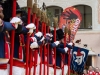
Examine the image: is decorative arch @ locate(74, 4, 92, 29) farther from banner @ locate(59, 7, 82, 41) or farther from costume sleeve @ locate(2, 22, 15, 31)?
costume sleeve @ locate(2, 22, 15, 31)

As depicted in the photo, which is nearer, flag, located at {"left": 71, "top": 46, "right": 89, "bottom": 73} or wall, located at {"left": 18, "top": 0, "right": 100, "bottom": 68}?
flag, located at {"left": 71, "top": 46, "right": 89, "bottom": 73}

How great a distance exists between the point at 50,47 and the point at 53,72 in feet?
2.36

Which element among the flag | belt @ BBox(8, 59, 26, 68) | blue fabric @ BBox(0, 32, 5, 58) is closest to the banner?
the flag

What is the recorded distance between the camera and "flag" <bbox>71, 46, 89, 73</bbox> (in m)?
12.8

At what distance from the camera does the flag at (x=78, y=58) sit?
42.0 feet

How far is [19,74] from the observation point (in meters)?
4.53

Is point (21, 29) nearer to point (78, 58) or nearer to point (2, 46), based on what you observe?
point (2, 46)

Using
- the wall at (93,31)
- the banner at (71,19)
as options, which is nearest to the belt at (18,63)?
the banner at (71,19)

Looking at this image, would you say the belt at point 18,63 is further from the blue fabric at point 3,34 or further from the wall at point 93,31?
the wall at point 93,31

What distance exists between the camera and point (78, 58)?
13.0 metres

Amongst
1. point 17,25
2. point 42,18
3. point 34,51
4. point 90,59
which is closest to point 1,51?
point 17,25

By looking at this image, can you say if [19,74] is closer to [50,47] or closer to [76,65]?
[50,47]

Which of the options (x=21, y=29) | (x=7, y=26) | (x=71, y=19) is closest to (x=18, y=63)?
(x=21, y=29)

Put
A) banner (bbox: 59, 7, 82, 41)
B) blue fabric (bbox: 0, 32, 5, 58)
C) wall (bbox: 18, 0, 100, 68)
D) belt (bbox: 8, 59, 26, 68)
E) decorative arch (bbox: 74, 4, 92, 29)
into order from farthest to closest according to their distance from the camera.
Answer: decorative arch (bbox: 74, 4, 92, 29), wall (bbox: 18, 0, 100, 68), banner (bbox: 59, 7, 82, 41), belt (bbox: 8, 59, 26, 68), blue fabric (bbox: 0, 32, 5, 58)
